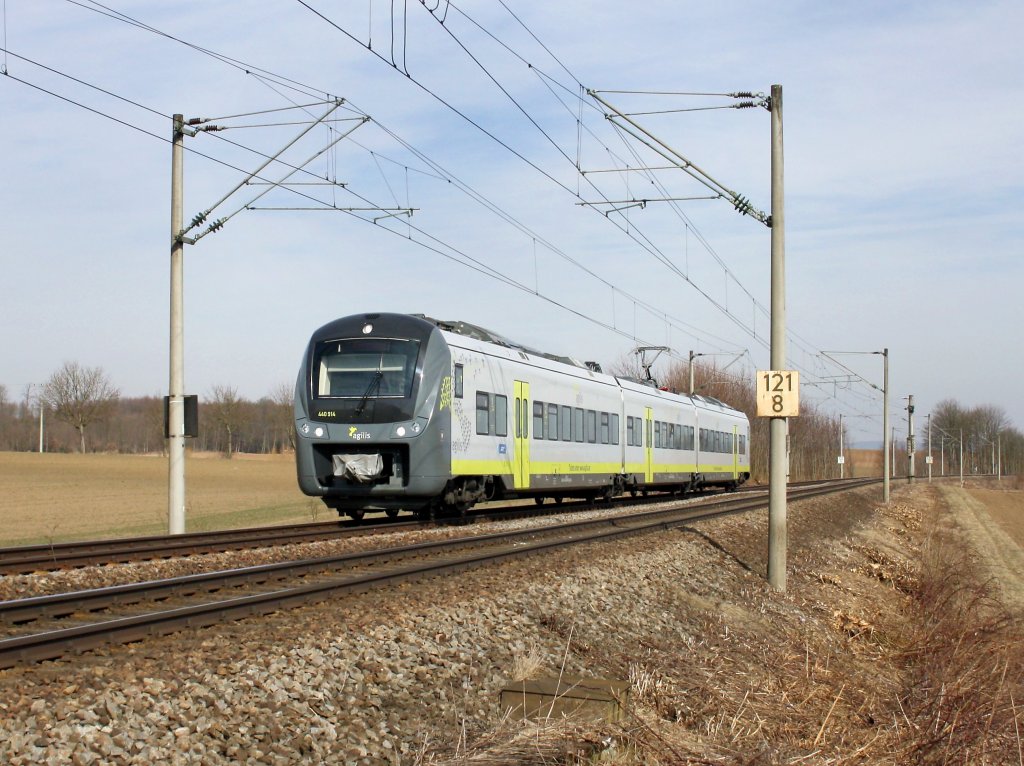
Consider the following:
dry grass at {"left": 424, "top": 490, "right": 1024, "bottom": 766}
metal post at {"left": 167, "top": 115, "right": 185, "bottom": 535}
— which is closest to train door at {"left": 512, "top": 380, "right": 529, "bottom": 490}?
metal post at {"left": 167, "top": 115, "right": 185, "bottom": 535}

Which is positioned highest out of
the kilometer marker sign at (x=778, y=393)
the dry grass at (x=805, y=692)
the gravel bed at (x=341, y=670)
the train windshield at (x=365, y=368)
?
the train windshield at (x=365, y=368)

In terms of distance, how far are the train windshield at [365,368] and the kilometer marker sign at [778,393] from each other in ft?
18.1

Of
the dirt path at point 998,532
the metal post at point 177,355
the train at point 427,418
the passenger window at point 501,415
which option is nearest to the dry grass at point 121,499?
the metal post at point 177,355

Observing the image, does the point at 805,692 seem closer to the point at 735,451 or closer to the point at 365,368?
the point at 365,368

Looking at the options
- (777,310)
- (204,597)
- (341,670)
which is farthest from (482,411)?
(341,670)

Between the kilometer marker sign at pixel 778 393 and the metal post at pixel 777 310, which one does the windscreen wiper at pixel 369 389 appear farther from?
the metal post at pixel 777 310

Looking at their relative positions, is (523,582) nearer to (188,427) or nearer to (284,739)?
(284,739)

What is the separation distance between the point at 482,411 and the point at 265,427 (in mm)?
108924

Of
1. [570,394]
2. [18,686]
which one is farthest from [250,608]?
[570,394]

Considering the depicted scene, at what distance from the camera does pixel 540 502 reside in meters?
26.9

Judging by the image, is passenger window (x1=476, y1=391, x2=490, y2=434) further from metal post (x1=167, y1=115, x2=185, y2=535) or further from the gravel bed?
the gravel bed

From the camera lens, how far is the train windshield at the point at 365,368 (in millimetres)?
17141

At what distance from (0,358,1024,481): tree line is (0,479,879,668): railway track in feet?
145

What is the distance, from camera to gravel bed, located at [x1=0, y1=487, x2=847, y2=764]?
5.60 m
